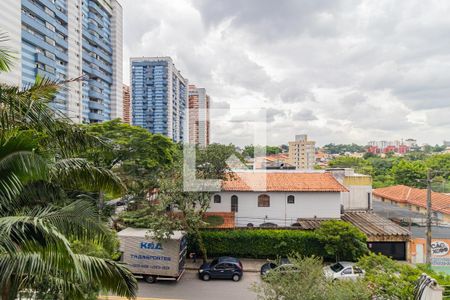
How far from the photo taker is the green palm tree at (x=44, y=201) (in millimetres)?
3590

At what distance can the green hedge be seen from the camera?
17.1m

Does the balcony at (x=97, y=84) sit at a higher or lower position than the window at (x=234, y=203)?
higher

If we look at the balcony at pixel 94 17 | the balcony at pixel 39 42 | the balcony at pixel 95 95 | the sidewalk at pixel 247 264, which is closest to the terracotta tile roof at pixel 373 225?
the sidewalk at pixel 247 264

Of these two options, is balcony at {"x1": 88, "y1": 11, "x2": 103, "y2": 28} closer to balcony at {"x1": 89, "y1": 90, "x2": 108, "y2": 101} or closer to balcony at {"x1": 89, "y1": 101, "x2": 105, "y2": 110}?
balcony at {"x1": 89, "y1": 90, "x2": 108, "y2": 101}

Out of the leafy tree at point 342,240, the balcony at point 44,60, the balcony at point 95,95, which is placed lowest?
the leafy tree at point 342,240

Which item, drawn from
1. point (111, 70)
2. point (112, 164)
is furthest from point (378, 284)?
point (111, 70)

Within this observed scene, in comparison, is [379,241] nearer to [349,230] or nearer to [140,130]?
[349,230]

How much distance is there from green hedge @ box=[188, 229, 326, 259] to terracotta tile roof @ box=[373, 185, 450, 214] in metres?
12.8

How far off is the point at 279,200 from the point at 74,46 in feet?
137

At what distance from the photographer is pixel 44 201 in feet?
18.2

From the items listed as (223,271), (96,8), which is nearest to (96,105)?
(96,8)

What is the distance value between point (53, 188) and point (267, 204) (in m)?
16.9

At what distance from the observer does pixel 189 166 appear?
17.7 m

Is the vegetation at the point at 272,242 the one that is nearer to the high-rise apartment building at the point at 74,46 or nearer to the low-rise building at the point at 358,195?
the low-rise building at the point at 358,195
